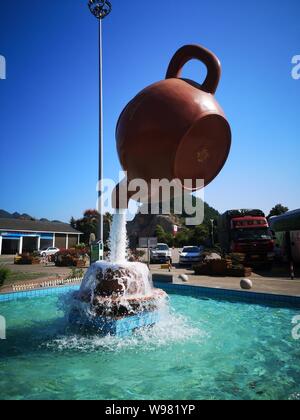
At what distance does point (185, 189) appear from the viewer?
426 cm

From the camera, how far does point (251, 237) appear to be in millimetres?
18859

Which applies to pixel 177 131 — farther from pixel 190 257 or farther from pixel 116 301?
pixel 190 257

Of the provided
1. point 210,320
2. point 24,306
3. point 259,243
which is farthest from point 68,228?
point 210,320

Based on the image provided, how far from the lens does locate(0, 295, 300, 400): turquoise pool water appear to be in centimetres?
370

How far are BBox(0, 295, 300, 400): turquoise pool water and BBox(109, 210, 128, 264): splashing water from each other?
5.75 feet

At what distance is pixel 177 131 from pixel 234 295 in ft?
25.7

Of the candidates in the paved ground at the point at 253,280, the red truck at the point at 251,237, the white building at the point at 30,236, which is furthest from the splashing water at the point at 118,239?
the white building at the point at 30,236

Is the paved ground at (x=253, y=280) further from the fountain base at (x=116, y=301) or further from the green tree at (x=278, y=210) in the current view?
the green tree at (x=278, y=210)

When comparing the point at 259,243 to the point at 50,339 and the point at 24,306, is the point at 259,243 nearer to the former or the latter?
the point at 24,306

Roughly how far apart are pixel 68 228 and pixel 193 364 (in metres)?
50.5

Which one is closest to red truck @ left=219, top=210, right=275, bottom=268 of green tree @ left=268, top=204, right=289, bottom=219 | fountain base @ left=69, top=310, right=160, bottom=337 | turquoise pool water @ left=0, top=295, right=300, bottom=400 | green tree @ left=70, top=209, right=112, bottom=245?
turquoise pool water @ left=0, top=295, right=300, bottom=400

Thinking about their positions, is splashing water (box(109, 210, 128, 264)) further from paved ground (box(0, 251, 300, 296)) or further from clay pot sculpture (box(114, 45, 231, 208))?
paved ground (box(0, 251, 300, 296))

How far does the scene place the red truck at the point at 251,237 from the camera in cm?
1855
